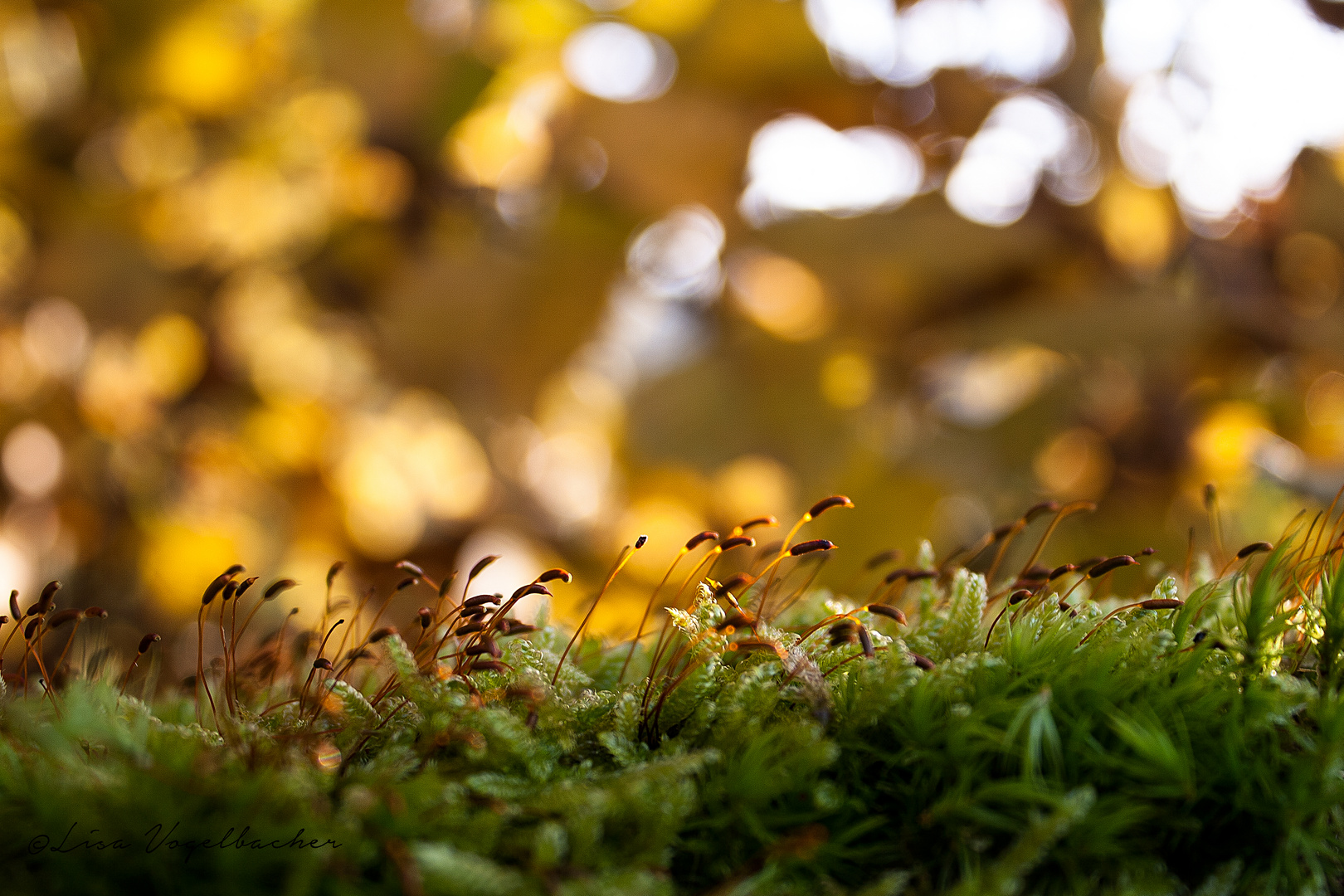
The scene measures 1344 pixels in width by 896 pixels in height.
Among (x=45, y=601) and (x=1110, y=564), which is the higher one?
(x=45, y=601)

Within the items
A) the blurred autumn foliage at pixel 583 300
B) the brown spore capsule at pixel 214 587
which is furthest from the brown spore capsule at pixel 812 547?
the blurred autumn foliage at pixel 583 300

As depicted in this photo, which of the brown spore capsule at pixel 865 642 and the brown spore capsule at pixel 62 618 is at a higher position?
the brown spore capsule at pixel 62 618

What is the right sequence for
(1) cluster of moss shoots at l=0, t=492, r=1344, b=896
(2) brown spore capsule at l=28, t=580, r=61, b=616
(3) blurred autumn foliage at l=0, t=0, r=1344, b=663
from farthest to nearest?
1. (3) blurred autumn foliage at l=0, t=0, r=1344, b=663
2. (2) brown spore capsule at l=28, t=580, r=61, b=616
3. (1) cluster of moss shoots at l=0, t=492, r=1344, b=896

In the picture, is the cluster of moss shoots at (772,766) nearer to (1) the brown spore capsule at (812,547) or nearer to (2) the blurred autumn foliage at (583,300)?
(1) the brown spore capsule at (812,547)

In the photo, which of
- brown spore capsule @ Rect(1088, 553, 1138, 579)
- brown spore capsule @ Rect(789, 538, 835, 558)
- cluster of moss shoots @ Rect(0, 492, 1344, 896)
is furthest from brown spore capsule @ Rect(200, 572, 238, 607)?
brown spore capsule @ Rect(1088, 553, 1138, 579)

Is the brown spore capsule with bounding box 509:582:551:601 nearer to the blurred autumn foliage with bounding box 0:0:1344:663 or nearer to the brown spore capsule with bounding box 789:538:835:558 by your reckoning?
the brown spore capsule with bounding box 789:538:835:558

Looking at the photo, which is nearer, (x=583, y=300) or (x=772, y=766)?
(x=772, y=766)

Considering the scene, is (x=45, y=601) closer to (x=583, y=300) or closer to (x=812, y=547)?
(x=812, y=547)

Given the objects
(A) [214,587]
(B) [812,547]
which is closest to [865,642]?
(B) [812,547]
